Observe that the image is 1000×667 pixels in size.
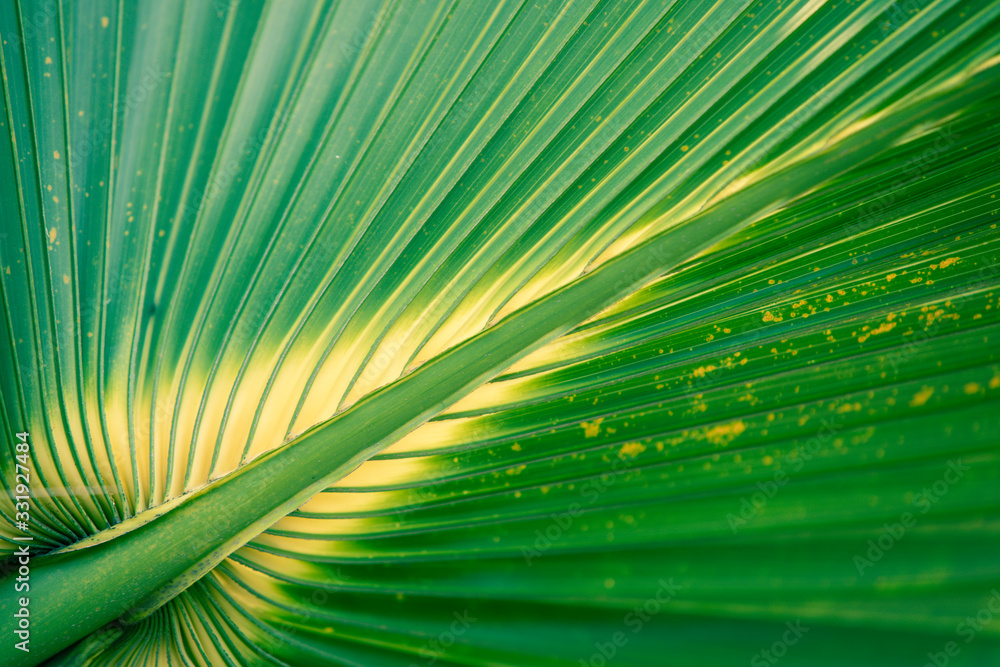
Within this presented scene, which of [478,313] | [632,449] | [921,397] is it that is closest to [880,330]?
[921,397]

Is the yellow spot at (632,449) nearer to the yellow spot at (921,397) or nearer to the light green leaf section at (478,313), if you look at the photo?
the light green leaf section at (478,313)

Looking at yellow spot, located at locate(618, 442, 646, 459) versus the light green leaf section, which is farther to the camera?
yellow spot, located at locate(618, 442, 646, 459)

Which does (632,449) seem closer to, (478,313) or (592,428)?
(592,428)

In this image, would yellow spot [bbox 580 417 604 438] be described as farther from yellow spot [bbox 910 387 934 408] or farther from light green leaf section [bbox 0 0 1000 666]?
yellow spot [bbox 910 387 934 408]

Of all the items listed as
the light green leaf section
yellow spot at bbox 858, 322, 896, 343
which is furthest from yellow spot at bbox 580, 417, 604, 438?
yellow spot at bbox 858, 322, 896, 343

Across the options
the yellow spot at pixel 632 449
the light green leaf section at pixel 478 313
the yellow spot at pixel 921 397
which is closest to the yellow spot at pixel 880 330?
the light green leaf section at pixel 478 313

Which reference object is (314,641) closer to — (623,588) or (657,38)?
(623,588)
